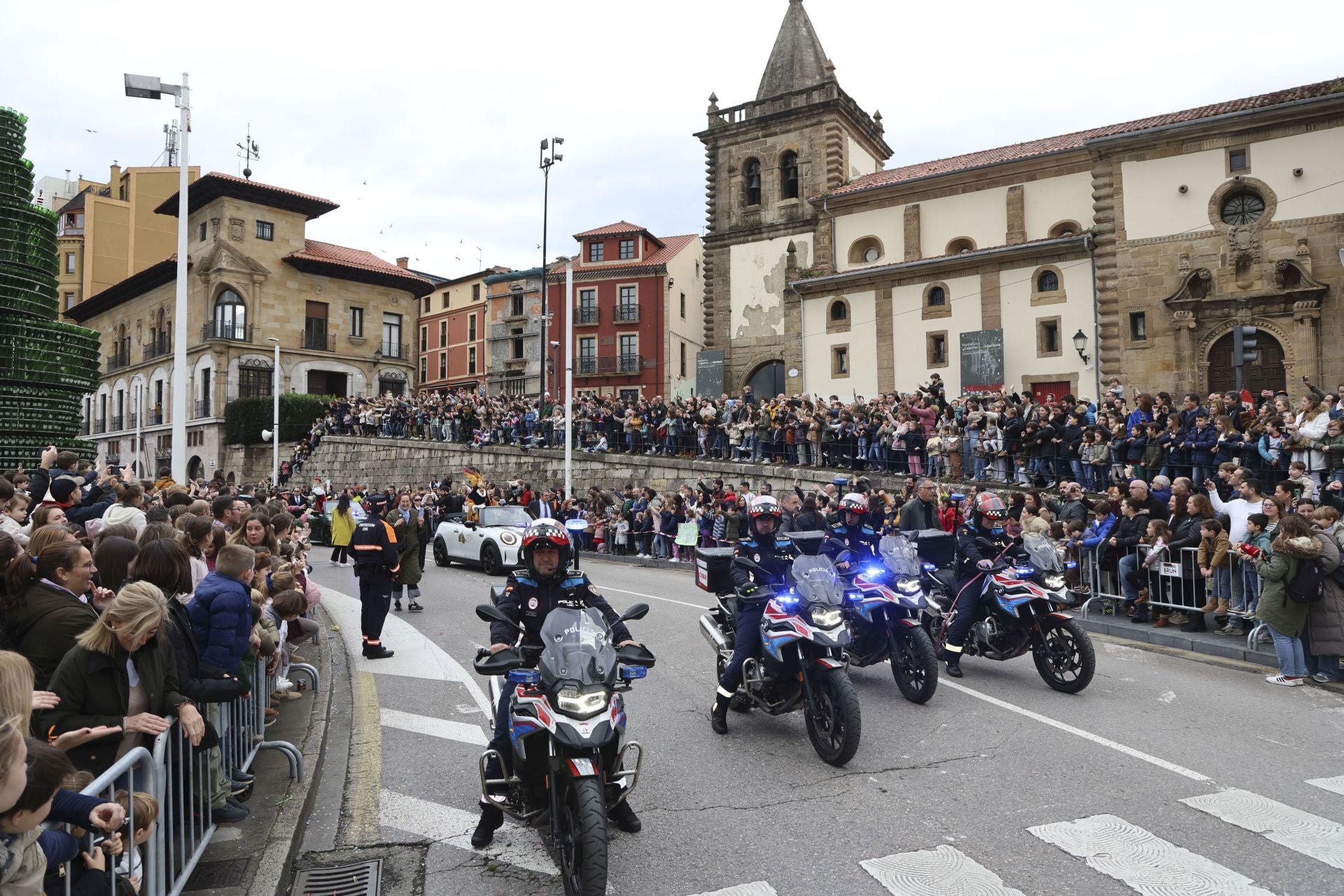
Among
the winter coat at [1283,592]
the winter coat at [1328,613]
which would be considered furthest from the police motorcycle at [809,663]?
the winter coat at [1328,613]

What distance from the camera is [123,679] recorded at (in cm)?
380

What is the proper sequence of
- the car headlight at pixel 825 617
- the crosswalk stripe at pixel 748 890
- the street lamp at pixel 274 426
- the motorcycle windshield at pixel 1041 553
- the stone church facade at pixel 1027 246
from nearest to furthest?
the crosswalk stripe at pixel 748 890 → the car headlight at pixel 825 617 → the motorcycle windshield at pixel 1041 553 → the stone church facade at pixel 1027 246 → the street lamp at pixel 274 426

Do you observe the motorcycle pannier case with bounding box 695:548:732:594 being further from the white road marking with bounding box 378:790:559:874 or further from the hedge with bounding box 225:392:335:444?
the hedge with bounding box 225:392:335:444

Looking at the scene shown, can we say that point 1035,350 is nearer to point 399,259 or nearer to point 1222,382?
point 1222,382

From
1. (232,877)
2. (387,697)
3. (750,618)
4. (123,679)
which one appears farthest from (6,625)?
(750,618)

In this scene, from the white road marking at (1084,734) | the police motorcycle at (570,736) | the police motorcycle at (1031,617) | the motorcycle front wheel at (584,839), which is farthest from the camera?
the police motorcycle at (1031,617)

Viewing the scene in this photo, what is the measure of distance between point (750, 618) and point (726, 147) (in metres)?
38.3

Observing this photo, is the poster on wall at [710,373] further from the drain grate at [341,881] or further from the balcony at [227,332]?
the drain grate at [341,881]

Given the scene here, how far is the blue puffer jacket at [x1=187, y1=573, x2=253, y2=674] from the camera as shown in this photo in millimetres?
4750

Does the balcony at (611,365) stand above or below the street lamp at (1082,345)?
above

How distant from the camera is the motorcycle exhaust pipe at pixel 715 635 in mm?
7223

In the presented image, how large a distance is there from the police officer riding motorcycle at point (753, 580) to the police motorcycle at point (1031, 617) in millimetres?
2253

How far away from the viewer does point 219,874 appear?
13.6 ft

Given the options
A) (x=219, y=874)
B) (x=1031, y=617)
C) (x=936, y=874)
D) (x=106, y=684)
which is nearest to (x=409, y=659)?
(x=219, y=874)
